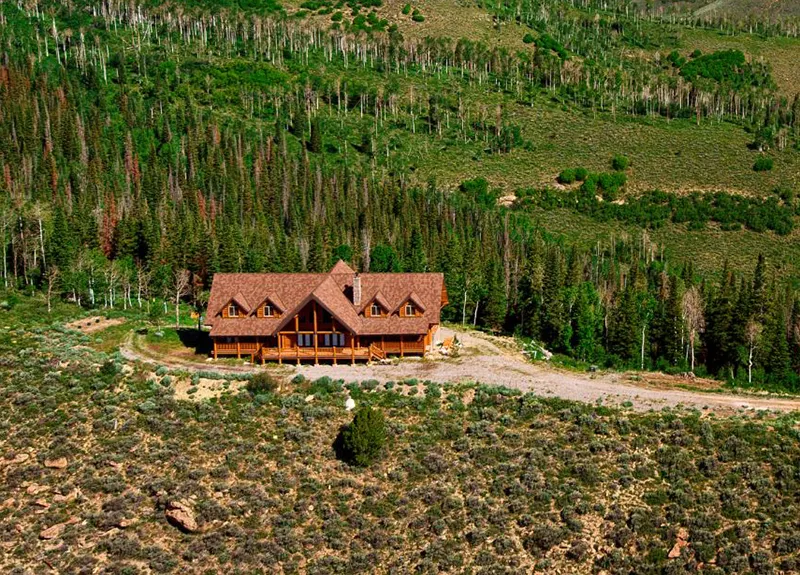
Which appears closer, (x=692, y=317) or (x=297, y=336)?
(x=297, y=336)

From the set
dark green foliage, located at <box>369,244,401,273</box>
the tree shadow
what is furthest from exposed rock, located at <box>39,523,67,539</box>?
dark green foliage, located at <box>369,244,401,273</box>

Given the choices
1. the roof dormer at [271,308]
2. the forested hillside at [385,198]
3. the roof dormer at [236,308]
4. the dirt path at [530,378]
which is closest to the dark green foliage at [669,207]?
the forested hillside at [385,198]

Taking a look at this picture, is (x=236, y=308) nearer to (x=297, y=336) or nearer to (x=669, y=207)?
(x=297, y=336)

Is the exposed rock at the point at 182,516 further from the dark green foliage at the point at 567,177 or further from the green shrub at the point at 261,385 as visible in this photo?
the dark green foliage at the point at 567,177

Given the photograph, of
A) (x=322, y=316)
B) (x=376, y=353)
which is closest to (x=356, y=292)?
(x=322, y=316)

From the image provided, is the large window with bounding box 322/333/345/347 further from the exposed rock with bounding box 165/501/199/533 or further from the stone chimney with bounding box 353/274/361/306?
the exposed rock with bounding box 165/501/199/533

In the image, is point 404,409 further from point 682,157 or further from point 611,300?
point 682,157
